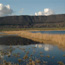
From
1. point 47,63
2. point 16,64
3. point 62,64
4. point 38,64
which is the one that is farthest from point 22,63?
point 62,64

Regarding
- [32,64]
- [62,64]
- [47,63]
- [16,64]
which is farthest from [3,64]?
[62,64]

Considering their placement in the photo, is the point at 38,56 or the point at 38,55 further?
the point at 38,55

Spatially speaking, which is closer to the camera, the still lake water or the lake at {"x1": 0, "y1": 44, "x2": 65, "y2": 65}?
the lake at {"x1": 0, "y1": 44, "x2": 65, "y2": 65}

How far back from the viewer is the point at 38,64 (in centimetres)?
1312

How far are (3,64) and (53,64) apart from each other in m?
5.61

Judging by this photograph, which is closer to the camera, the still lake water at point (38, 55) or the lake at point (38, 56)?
the lake at point (38, 56)

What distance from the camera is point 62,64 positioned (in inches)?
516

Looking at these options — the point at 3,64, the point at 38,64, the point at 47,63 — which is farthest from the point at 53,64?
the point at 3,64

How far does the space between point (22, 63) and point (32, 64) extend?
4.44ft

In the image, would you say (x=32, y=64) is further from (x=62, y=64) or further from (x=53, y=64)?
(x=62, y=64)

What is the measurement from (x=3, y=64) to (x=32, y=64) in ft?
10.7

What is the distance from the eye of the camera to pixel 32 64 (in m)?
13.1

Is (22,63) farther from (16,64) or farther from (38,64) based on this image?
(38,64)

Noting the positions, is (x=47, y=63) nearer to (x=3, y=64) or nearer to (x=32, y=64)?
(x=32, y=64)
